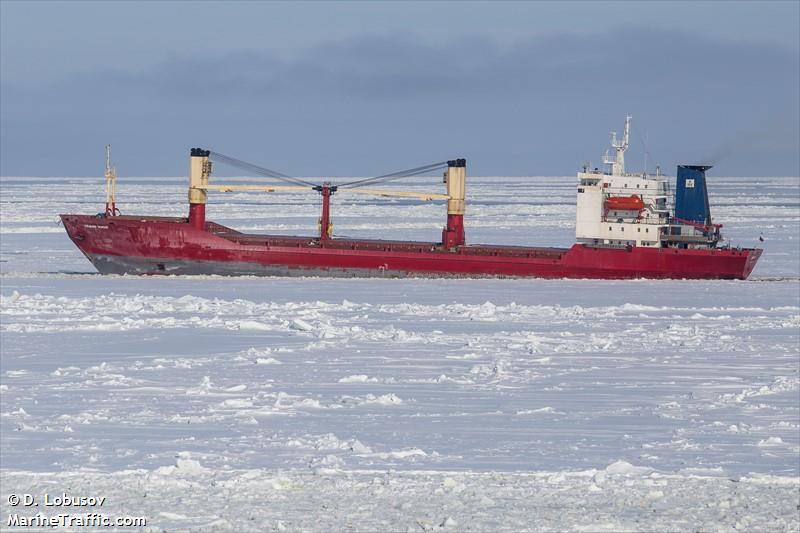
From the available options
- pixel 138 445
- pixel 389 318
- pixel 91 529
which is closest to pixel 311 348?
pixel 389 318

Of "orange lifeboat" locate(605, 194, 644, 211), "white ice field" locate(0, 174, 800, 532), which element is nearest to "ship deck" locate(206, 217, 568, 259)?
"orange lifeboat" locate(605, 194, 644, 211)

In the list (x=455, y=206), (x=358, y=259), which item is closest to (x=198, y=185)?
(x=358, y=259)

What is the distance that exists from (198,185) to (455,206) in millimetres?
6375

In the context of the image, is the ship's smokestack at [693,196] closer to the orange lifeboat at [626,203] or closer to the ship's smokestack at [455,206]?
the orange lifeboat at [626,203]

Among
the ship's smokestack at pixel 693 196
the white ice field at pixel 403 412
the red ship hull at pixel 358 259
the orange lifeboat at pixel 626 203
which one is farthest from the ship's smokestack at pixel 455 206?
the white ice field at pixel 403 412

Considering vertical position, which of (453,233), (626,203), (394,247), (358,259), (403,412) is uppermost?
(626,203)

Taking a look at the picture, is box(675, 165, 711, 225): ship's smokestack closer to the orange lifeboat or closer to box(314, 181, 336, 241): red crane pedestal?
the orange lifeboat

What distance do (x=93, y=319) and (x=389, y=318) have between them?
14.1 feet

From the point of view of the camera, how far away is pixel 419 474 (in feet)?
26.5

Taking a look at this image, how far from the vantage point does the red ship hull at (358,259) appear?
27.0m

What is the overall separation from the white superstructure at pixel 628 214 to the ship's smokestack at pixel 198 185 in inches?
357

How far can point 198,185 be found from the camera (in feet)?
94.8

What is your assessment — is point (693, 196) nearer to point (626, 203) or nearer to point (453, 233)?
point (626, 203)

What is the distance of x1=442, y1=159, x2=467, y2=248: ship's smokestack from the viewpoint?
28.1 m
